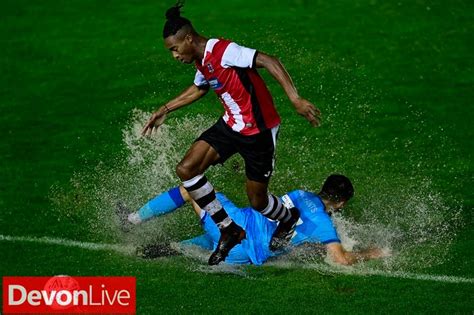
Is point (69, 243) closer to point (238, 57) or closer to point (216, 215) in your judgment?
point (216, 215)

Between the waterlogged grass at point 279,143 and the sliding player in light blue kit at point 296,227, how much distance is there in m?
0.23

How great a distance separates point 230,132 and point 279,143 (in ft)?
9.97

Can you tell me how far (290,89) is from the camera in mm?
9477

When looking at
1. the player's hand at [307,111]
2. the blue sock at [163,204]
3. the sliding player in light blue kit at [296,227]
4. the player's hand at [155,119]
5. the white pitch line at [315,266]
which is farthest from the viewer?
the blue sock at [163,204]

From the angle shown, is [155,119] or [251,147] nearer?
[251,147]

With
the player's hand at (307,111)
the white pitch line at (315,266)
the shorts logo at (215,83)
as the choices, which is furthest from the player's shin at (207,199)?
the player's hand at (307,111)

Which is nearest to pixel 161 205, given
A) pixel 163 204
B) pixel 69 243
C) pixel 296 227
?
pixel 163 204

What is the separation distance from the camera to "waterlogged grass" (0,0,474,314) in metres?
10.0

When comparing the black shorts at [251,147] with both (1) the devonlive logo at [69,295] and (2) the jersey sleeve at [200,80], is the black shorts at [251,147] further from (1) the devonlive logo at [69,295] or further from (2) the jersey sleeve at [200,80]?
(1) the devonlive logo at [69,295]

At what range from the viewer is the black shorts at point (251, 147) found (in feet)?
33.8

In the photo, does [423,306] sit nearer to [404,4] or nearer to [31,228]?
[31,228]

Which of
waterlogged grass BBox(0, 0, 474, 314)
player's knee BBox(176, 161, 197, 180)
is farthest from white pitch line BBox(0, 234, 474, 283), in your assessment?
player's knee BBox(176, 161, 197, 180)

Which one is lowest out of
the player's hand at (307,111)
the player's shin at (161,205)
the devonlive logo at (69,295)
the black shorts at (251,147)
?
the devonlive logo at (69,295)

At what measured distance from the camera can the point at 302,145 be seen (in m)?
13.2
